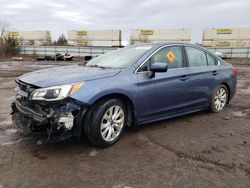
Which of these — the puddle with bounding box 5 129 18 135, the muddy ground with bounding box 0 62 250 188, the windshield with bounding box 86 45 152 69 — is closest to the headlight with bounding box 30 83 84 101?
the muddy ground with bounding box 0 62 250 188

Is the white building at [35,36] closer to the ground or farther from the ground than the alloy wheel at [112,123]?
farther from the ground

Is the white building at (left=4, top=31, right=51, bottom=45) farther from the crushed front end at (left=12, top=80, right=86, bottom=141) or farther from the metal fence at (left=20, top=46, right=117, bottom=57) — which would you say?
the crushed front end at (left=12, top=80, right=86, bottom=141)

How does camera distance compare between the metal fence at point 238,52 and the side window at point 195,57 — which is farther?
the metal fence at point 238,52

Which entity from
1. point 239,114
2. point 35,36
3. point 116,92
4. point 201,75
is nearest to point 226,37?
point 35,36

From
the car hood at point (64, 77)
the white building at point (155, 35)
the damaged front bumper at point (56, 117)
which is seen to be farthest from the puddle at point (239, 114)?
the white building at point (155, 35)

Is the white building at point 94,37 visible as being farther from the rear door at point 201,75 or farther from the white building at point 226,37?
the rear door at point 201,75

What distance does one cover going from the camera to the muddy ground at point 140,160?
2.89m

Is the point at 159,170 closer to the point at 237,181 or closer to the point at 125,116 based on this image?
the point at 237,181

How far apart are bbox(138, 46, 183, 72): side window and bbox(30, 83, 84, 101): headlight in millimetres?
1383

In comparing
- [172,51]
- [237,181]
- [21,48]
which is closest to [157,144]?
[237,181]

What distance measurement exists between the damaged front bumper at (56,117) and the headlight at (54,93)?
0.21ft

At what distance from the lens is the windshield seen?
14.0 ft

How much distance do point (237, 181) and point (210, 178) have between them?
30 centimetres

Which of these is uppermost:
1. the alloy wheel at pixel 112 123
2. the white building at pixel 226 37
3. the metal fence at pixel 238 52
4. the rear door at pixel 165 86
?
the white building at pixel 226 37
